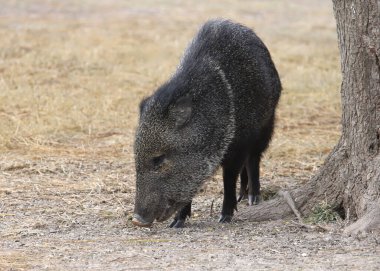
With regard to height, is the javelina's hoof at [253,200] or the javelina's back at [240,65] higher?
the javelina's back at [240,65]

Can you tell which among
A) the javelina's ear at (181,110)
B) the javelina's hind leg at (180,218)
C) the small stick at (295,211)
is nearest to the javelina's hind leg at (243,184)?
the small stick at (295,211)

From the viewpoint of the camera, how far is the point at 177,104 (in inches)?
212

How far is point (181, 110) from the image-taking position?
537cm

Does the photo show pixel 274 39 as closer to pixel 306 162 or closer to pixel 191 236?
pixel 306 162

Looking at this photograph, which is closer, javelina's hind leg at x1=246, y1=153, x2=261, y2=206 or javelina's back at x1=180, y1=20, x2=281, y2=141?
javelina's back at x1=180, y1=20, x2=281, y2=141

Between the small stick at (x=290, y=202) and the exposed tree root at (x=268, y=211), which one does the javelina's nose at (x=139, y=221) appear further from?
the small stick at (x=290, y=202)

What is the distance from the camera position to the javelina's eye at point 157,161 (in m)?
5.34

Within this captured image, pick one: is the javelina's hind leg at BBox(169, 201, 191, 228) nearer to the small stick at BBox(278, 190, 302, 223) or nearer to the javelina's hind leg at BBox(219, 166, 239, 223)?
the javelina's hind leg at BBox(219, 166, 239, 223)

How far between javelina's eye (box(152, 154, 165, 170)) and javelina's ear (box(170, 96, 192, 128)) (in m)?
0.22

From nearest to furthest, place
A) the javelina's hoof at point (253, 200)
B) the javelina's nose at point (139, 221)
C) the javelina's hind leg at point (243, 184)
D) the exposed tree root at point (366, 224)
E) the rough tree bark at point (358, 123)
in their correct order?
the exposed tree root at point (366, 224) → the rough tree bark at point (358, 123) → the javelina's nose at point (139, 221) → the javelina's hoof at point (253, 200) → the javelina's hind leg at point (243, 184)

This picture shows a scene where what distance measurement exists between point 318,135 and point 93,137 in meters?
2.18

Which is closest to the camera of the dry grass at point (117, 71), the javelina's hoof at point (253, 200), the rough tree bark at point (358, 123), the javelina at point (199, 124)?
the rough tree bark at point (358, 123)

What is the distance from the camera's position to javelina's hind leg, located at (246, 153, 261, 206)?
6.30m

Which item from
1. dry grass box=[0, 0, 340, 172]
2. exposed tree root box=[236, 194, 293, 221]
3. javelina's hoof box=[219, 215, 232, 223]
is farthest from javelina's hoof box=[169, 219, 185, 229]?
dry grass box=[0, 0, 340, 172]
